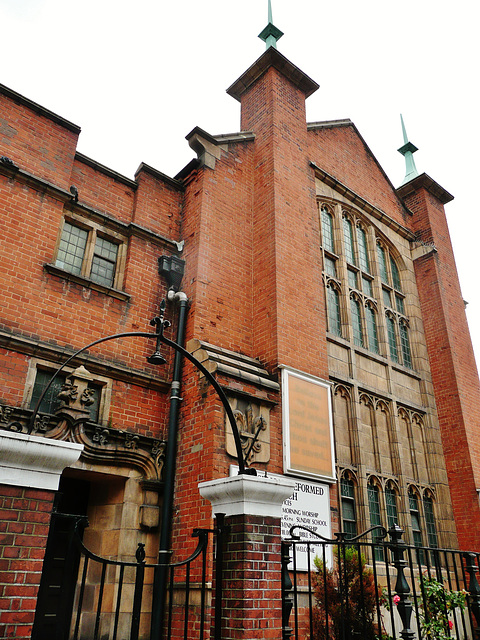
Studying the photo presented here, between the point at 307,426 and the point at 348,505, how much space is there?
6.29 feet

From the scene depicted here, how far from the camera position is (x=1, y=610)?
2.91 m

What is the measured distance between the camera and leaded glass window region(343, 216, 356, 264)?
40.2 ft

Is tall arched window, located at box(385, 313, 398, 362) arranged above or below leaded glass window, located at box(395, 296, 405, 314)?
below

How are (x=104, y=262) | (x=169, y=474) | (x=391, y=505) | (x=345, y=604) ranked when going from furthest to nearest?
(x=391, y=505) < (x=104, y=262) < (x=169, y=474) < (x=345, y=604)

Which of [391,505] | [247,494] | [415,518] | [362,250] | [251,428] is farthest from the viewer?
[362,250]

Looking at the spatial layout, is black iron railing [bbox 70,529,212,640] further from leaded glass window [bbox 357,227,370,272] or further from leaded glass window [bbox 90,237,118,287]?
leaded glass window [bbox 357,227,370,272]

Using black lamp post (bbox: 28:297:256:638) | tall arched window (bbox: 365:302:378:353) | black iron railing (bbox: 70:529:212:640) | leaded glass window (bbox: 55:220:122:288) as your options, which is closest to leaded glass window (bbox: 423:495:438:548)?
tall arched window (bbox: 365:302:378:353)

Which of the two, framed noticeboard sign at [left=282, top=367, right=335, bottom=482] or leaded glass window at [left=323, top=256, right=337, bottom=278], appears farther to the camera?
leaded glass window at [left=323, top=256, right=337, bottom=278]

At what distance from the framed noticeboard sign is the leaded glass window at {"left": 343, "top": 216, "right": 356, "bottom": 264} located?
168 inches

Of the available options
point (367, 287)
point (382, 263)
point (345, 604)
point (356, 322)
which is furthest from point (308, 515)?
point (382, 263)

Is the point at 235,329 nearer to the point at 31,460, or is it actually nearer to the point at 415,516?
the point at 415,516

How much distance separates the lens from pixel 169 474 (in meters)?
7.50

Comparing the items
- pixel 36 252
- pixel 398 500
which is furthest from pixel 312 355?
pixel 36 252

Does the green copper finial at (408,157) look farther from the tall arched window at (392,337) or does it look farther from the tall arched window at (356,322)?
the tall arched window at (356,322)
